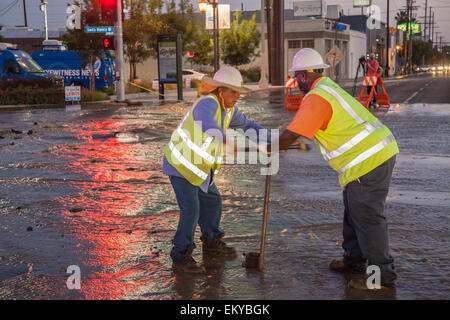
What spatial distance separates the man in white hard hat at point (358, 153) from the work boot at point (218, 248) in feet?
4.06

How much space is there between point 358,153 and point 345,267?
3.46 ft

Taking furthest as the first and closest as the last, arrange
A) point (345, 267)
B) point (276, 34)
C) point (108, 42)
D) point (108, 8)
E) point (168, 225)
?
1. point (276, 34)
2. point (108, 42)
3. point (108, 8)
4. point (168, 225)
5. point (345, 267)

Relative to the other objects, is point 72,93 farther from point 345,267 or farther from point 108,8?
point 345,267

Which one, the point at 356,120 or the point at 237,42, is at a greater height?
the point at 237,42

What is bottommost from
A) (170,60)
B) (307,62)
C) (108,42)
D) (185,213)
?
(185,213)

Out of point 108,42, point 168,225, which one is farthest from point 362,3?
point 168,225

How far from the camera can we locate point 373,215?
4.57m

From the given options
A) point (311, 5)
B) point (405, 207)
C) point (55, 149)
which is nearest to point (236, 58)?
point (311, 5)

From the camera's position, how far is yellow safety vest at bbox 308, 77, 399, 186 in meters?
4.59

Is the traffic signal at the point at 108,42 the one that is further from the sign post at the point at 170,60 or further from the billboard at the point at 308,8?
the billboard at the point at 308,8

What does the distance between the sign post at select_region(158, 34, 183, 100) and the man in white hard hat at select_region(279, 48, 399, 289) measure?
25.4m

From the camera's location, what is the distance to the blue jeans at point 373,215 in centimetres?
457

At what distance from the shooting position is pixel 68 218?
706 centimetres
